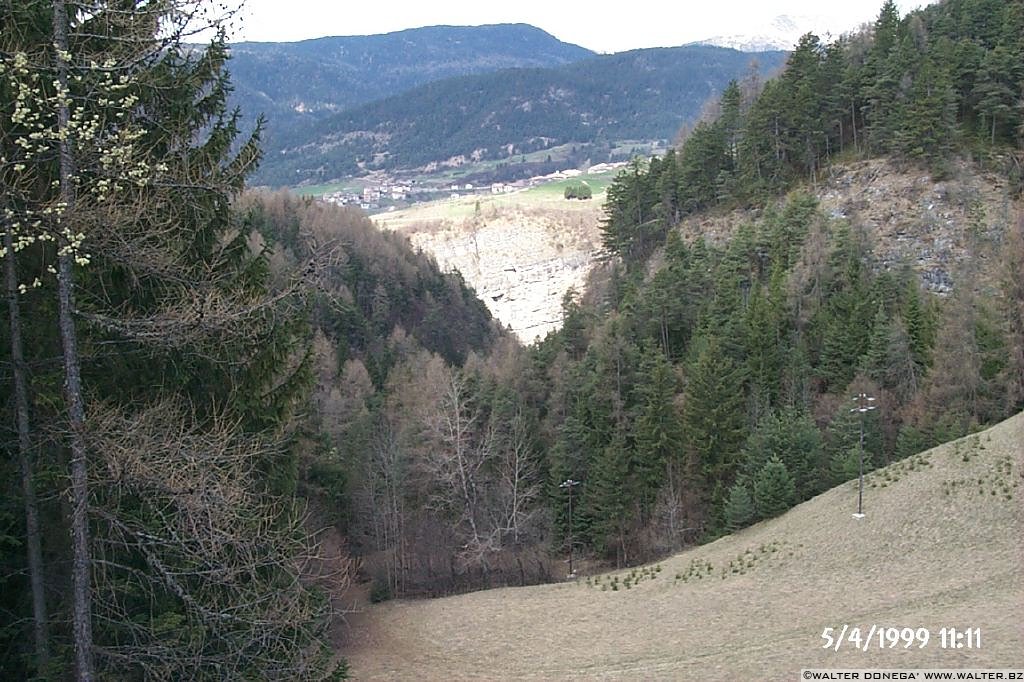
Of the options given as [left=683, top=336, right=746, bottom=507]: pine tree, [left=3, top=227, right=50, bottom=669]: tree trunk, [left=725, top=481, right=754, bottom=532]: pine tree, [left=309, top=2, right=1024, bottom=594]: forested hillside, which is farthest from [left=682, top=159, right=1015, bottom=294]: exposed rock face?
[left=3, top=227, right=50, bottom=669]: tree trunk

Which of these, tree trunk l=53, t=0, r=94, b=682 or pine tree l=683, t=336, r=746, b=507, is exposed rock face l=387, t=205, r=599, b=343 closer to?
pine tree l=683, t=336, r=746, b=507

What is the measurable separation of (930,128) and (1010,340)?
769 inches

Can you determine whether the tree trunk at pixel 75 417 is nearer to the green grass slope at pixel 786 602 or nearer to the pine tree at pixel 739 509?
the green grass slope at pixel 786 602

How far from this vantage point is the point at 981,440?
2311 cm

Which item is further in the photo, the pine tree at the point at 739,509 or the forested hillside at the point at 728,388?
the forested hillside at the point at 728,388

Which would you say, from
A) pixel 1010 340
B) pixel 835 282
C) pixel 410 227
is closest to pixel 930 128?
pixel 835 282

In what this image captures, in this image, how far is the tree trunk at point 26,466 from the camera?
7070 millimetres

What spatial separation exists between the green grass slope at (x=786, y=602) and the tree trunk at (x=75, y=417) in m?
10.4

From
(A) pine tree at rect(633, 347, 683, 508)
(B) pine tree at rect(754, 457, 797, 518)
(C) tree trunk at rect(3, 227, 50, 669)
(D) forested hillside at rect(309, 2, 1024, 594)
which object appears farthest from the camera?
(A) pine tree at rect(633, 347, 683, 508)

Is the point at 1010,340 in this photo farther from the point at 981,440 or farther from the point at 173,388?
the point at 173,388

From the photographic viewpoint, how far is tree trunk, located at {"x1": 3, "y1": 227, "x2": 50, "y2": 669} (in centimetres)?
707

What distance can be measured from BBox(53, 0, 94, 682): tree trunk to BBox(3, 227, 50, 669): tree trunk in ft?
2.42

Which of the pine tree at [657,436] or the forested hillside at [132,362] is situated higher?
the forested hillside at [132,362]

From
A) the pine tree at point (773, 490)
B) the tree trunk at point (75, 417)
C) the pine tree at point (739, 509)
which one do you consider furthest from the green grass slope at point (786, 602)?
the tree trunk at point (75, 417)
